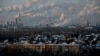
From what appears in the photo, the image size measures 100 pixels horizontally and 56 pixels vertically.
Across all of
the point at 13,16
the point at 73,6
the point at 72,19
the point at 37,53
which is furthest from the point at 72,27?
the point at 13,16

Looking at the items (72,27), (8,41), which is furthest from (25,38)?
(72,27)

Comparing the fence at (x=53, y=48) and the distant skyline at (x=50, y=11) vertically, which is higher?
the distant skyline at (x=50, y=11)

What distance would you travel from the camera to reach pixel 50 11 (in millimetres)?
3748

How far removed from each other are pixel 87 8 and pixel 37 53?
48.3 inches

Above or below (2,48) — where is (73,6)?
above

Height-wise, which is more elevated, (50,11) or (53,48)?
(50,11)

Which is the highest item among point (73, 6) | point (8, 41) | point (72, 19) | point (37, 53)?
point (73, 6)

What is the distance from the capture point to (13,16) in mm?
3729

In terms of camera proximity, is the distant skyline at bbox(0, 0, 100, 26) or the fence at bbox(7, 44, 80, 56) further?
the distant skyline at bbox(0, 0, 100, 26)

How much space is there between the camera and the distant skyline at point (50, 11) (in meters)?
→ 3.69

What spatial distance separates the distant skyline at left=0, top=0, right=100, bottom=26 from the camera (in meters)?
3.69

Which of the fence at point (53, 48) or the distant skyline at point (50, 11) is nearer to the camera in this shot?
the fence at point (53, 48)

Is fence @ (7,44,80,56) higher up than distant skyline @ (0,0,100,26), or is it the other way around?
distant skyline @ (0,0,100,26)

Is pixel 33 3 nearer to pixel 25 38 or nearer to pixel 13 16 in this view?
pixel 13 16
